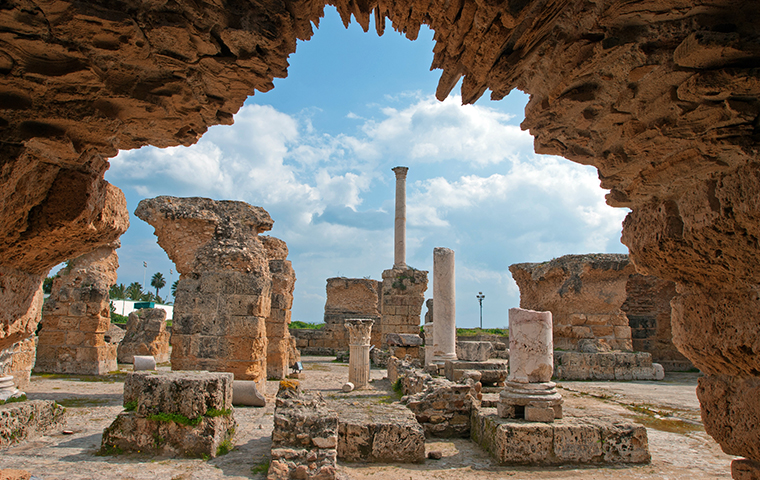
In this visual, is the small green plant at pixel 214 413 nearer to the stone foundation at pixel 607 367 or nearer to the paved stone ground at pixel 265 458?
the paved stone ground at pixel 265 458

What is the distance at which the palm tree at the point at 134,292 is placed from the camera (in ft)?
180

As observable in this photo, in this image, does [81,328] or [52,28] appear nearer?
[52,28]

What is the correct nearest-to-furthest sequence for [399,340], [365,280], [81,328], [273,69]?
[273,69]
[81,328]
[399,340]
[365,280]

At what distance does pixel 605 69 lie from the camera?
6.98ft

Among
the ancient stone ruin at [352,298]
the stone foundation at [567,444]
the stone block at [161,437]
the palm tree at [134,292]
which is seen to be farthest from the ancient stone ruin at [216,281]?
the palm tree at [134,292]

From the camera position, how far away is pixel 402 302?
17.3m

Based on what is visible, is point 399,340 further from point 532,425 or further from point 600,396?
point 532,425

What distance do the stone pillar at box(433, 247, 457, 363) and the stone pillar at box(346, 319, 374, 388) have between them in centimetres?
172

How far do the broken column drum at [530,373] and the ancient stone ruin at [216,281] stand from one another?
187 inches

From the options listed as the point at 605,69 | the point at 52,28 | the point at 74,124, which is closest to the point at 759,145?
the point at 605,69

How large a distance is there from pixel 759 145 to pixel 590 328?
14.0m

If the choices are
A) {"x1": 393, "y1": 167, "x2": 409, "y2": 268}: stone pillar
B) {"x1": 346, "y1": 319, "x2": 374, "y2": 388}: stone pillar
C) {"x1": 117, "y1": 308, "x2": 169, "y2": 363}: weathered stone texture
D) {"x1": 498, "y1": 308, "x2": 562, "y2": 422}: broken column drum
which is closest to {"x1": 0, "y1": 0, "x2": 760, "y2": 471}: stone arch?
{"x1": 498, "y1": 308, "x2": 562, "y2": 422}: broken column drum

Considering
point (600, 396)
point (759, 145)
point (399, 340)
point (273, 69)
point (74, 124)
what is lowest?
point (600, 396)

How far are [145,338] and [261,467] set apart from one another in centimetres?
1202
